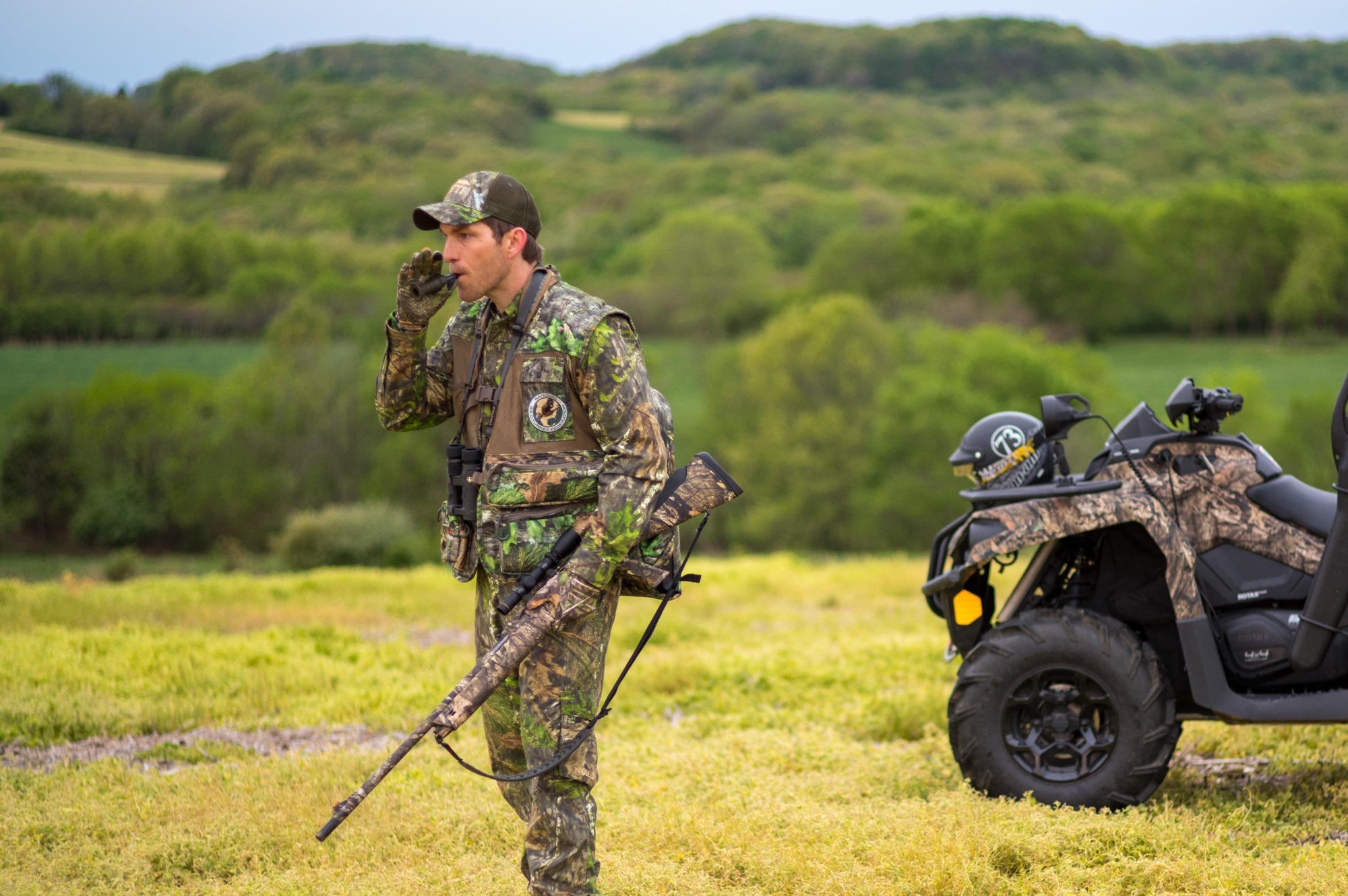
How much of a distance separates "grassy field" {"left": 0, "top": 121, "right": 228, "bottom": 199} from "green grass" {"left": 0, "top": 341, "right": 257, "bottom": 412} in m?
6.83

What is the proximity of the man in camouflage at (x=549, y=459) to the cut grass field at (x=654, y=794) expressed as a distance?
88 cm

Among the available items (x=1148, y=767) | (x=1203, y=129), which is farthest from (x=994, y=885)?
(x=1203, y=129)

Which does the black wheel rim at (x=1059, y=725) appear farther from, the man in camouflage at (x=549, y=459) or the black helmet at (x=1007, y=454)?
the man in camouflage at (x=549, y=459)

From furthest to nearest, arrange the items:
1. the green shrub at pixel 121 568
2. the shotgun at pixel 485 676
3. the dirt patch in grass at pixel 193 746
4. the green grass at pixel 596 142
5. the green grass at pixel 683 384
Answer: the green grass at pixel 596 142 < the green grass at pixel 683 384 < the green shrub at pixel 121 568 < the dirt patch in grass at pixel 193 746 < the shotgun at pixel 485 676

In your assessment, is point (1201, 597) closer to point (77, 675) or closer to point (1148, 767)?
point (1148, 767)

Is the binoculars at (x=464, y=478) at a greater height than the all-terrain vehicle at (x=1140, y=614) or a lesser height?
greater

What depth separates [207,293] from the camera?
55438 mm

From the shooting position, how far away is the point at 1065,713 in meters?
5.22

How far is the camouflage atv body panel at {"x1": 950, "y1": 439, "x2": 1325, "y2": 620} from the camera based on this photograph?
5.07m

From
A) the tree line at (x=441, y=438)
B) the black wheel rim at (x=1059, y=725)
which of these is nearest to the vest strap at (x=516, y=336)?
the black wheel rim at (x=1059, y=725)

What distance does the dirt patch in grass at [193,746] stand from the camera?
6.44 meters

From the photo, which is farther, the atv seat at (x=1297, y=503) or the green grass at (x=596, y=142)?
the green grass at (x=596, y=142)

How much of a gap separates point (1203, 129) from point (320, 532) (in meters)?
123

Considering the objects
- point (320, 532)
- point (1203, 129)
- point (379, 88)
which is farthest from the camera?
point (1203, 129)
